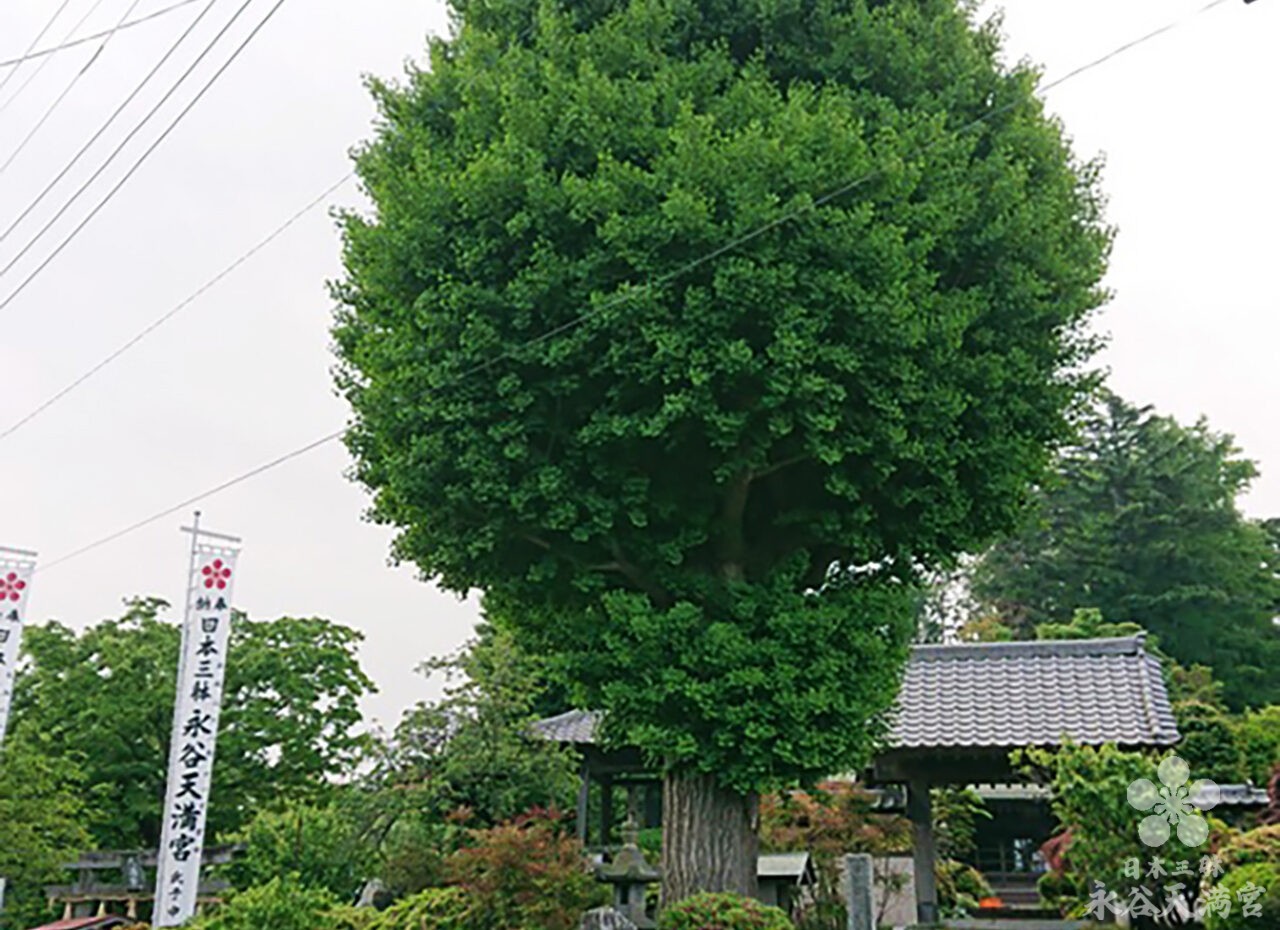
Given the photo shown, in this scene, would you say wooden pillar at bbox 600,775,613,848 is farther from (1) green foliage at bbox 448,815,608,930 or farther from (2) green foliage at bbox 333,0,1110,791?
(2) green foliage at bbox 333,0,1110,791

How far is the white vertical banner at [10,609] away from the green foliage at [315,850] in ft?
9.30

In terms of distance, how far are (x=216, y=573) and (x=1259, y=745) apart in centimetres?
1605

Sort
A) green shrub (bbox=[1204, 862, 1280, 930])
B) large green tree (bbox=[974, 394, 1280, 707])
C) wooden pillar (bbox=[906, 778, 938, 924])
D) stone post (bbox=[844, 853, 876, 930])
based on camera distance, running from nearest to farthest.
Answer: green shrub (bbox=[1204, 862, 1280, 930]) < stone post (bbox=[844, 853, 876, 930]) < wooden pillar (bbox=[906, 778, 938, 924]) < large green tree (bbox=[974, 394, 1280, 707])

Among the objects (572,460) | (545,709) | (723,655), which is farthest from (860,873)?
(545,709)

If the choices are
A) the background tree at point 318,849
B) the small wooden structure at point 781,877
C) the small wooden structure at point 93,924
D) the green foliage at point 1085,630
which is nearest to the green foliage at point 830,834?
the small wooden structure at point 781,877

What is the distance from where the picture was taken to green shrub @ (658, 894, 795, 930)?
7.70 m

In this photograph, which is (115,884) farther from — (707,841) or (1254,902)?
(1254,902)

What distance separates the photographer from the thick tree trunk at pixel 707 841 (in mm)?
8656

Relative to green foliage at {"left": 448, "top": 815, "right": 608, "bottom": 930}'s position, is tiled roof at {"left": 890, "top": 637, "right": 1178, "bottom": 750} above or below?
above

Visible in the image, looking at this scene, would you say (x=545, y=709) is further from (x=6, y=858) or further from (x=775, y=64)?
(x=775, y=64)

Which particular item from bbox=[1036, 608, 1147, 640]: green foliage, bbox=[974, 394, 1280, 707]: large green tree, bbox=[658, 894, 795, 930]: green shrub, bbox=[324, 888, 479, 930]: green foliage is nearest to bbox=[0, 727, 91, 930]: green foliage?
bbox=[324, 888, 479, 930]: green foliage

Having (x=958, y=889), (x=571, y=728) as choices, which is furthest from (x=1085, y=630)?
(x=571, y=728)

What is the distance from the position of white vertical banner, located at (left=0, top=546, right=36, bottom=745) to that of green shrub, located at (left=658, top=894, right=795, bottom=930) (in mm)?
7288

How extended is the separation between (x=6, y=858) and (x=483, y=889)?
24.1 ft
